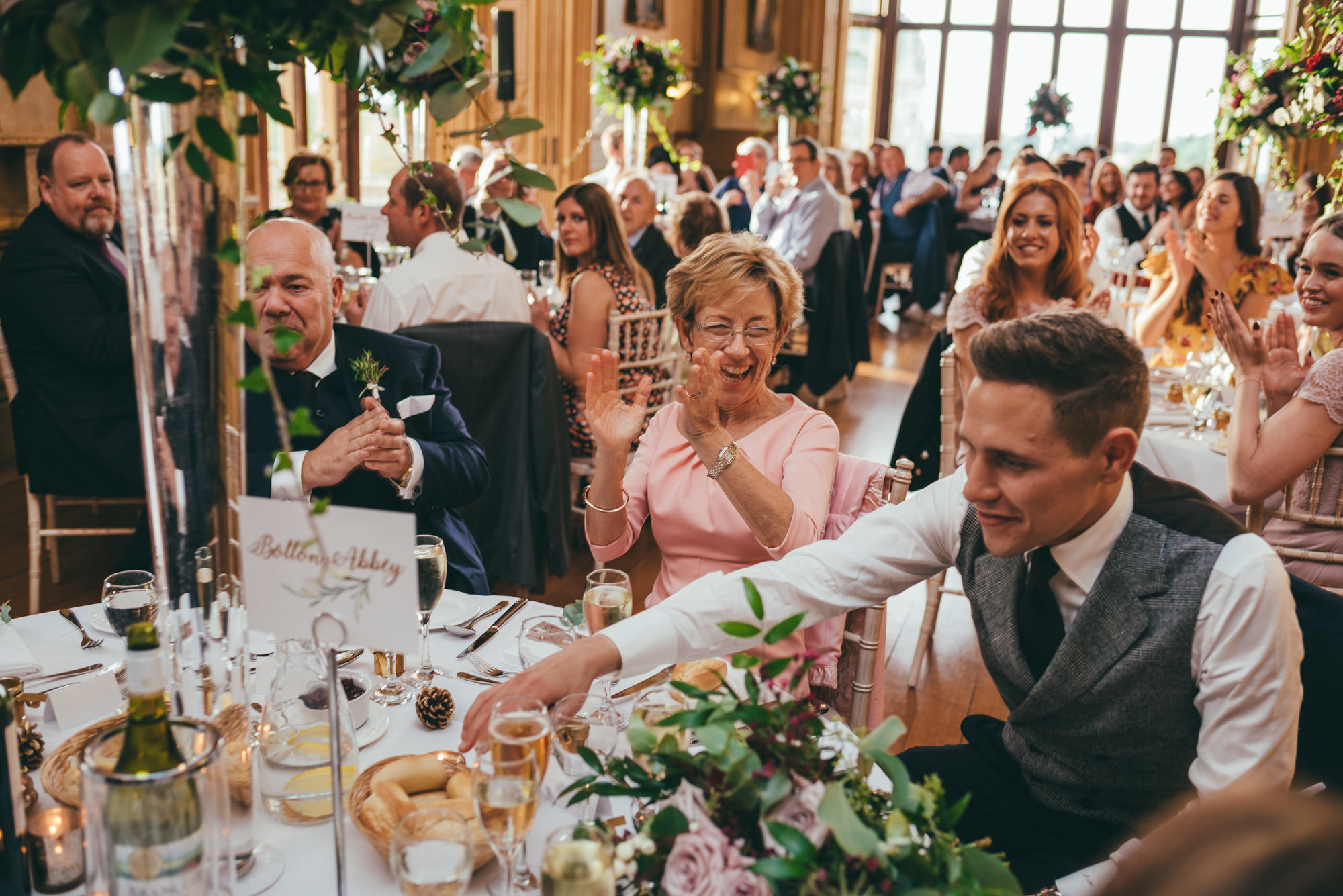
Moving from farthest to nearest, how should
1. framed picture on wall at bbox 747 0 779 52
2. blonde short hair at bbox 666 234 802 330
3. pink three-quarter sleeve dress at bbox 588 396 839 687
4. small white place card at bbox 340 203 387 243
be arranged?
framed picture on wall at bbox 747 0 779 52, small white place card at bbox 340 203 387 243, blonde short hair at bbox 666 234 802 330, pink three-quarter sleeve dress at bbox 588 396 839 687

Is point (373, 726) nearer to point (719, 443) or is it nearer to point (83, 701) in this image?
point (83, 701)

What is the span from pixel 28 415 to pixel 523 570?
1.61 metres

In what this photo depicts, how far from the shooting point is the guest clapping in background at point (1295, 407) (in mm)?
2248

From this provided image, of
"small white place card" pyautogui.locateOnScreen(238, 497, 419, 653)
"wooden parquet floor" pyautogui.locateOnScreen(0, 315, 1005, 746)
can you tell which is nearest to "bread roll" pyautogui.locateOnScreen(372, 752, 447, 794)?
"small white place card" pyautogui.locateOnScreen(238, 497, 419, 653)

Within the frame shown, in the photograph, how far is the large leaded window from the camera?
46.4ft

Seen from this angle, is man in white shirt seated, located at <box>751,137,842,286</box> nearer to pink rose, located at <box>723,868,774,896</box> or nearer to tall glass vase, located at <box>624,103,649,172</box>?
tall glass vase, located at <box>624,103,649,172</box>

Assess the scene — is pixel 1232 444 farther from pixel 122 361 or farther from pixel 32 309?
pixel 32 309

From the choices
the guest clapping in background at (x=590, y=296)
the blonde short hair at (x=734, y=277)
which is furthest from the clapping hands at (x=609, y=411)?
the guest clapping in background at (x=590, y=296)

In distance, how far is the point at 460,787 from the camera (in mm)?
1034

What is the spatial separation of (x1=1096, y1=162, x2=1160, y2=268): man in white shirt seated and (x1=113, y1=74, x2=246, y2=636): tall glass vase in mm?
7135

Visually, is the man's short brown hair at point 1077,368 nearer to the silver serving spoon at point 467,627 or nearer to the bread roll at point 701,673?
the bread roll at point 701,673

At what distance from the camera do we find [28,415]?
320cm

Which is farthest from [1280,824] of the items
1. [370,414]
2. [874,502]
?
[370,414]

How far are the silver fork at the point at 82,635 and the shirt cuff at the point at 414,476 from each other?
2.17ft
